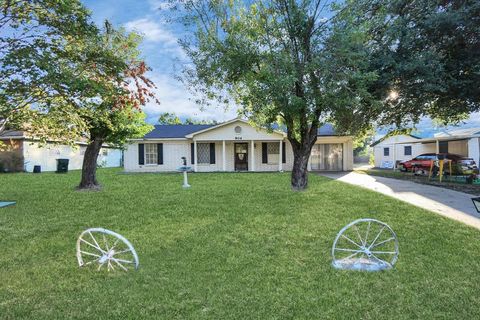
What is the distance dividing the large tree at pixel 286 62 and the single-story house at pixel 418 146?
12.0 m

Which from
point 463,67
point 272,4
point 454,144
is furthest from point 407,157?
point 272,4

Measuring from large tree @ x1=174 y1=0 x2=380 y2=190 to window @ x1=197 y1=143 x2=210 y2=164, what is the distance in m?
10.3

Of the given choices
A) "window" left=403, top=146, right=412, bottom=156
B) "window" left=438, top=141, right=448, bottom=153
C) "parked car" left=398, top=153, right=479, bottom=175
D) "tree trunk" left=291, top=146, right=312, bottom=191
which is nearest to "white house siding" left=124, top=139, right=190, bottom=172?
"tree trunk" left=291, top=146, right=312, bottom=191

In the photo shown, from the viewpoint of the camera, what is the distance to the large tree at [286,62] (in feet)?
29.3

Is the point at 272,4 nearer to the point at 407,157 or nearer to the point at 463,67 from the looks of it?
the point at 463,67

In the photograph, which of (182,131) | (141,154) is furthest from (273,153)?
(141,154)

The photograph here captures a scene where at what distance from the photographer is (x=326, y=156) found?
22.7 meters

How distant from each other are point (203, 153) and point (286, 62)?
45.7 feet

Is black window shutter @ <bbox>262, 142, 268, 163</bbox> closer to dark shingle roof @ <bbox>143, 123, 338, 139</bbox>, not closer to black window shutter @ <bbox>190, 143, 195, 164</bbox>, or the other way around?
dark shingle roof @ <bbox>143, 123, 338, 139</bbox>

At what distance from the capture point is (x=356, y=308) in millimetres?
3113

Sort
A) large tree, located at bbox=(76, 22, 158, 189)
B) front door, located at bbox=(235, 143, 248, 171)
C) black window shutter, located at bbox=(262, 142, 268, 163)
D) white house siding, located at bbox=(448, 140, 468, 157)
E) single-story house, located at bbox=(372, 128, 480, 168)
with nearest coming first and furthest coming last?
large tree, located at bbox=(76, 22, 158, 189) < single-story house, located at bbox=(372, 128, 480, 168) < black window shutter, located at bbox=(262, 142, 268, 163) < front door, located at bbox=(235, 143, 248, 171) < white house siding, located at bbox=(448, 140, 468, 157)

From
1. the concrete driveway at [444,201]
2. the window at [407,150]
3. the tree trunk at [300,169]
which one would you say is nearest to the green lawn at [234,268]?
the concrete driveway at [444,201]

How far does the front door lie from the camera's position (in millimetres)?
22297

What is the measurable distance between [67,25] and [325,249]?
22.1ft
